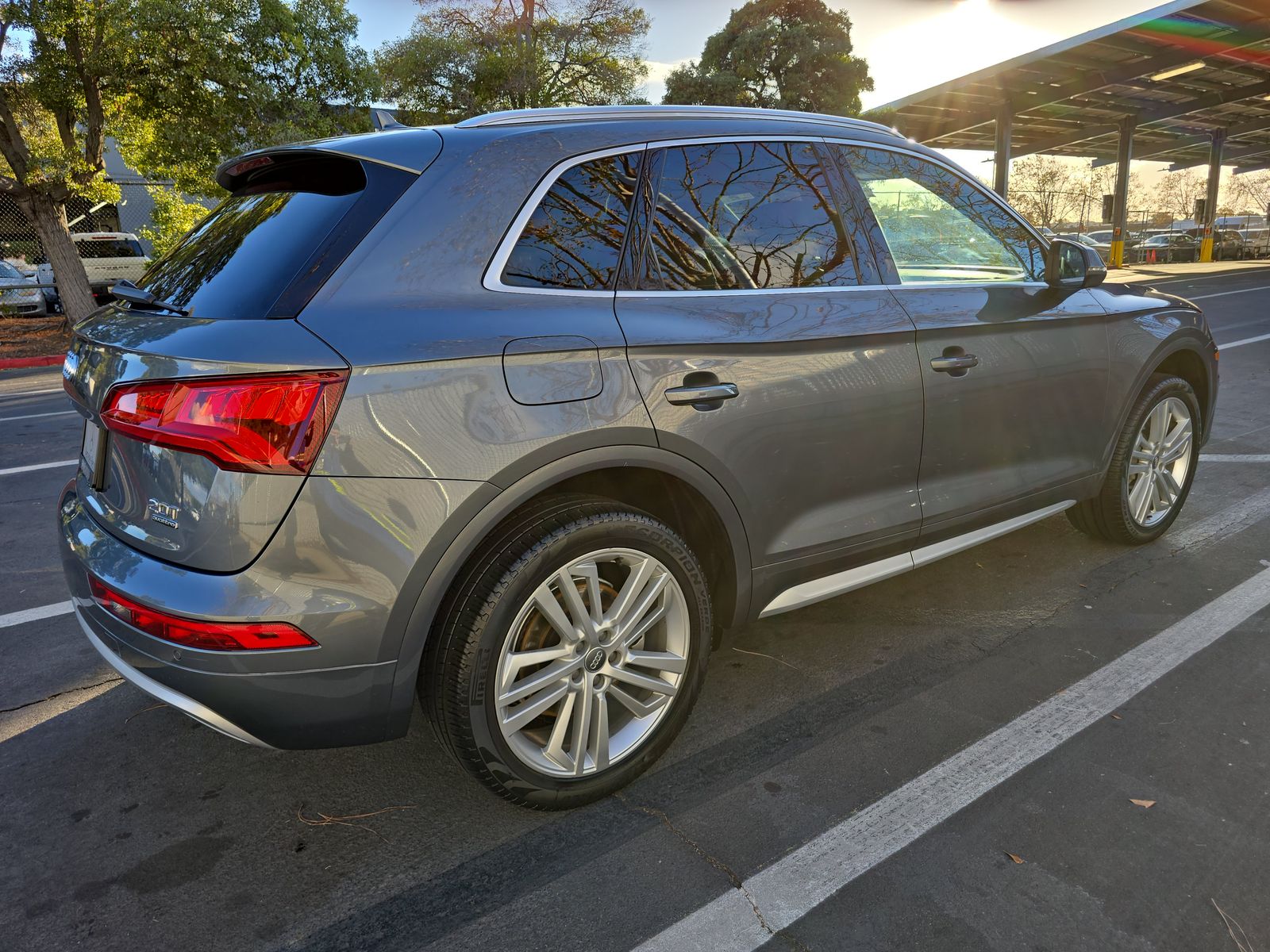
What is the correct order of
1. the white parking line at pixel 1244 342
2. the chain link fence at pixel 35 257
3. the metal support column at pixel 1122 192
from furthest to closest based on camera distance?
the metal support column at pixel 1122 192
the chain link fence at pixel 35 257
the white parking line at pixel 1244 342

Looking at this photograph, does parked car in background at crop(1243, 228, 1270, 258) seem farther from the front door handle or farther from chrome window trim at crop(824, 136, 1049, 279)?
the front door handle

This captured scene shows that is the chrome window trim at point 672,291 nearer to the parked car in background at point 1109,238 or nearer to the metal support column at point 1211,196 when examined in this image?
the parked car in background at point 1109,238

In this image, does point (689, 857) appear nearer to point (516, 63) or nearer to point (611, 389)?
point (611, 389)

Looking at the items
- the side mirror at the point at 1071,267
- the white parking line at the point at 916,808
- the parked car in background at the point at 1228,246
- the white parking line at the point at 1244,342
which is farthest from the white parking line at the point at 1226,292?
the parked car in background at the point at 1228,246

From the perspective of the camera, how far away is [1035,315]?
3.34 m

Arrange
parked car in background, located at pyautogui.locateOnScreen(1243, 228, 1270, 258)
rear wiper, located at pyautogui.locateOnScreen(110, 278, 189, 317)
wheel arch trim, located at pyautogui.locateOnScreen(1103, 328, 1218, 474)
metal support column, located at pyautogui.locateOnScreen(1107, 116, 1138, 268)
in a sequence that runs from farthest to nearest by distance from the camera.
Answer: parked car in background, located at pyautogui.locateOnScreen(1243, 228, 1270, 258) → metal support column, located at pyautogui.locateOnScreen(1107, 116, 1138, 268) → wheel arch trim, located at pyautogui.locateOnScreen(1103, 328, 1218, 474) → rear wiper, located at pyautogui.locateOnScreen(110, 278, 189, 317)

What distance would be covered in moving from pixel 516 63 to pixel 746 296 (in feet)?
77.0

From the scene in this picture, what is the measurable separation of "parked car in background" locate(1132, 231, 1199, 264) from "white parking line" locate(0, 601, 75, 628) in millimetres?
41124

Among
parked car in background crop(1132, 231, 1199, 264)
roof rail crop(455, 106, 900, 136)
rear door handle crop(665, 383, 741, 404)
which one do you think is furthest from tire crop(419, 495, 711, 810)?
parked car in background crop(1132, 231, 1199, 264)

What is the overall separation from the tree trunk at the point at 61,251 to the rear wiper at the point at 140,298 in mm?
14156

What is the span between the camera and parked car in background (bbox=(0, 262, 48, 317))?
19.0m

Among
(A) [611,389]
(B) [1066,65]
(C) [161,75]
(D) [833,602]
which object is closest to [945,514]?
(D) [833,602]

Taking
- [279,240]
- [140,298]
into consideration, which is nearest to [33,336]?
→ [140,298]

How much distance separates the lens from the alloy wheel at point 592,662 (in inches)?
89.4
